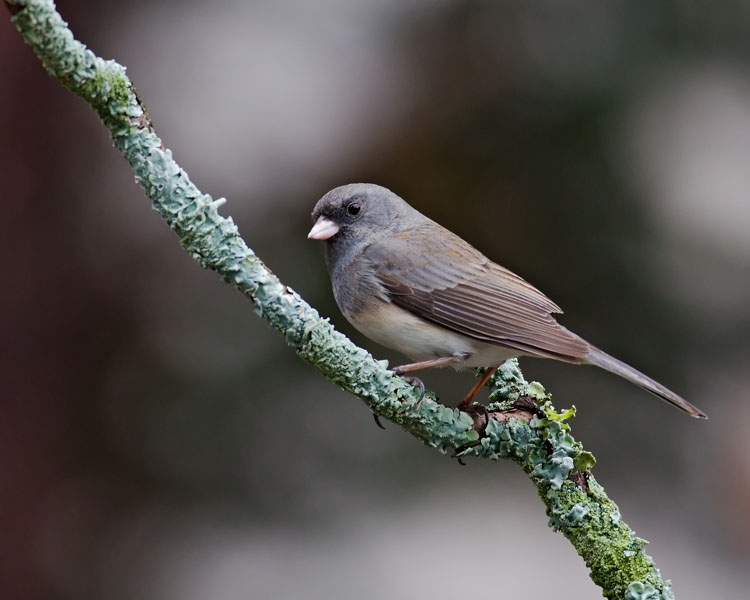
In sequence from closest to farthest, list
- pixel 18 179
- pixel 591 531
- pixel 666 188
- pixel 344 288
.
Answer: pixel 591 531 < pixel 344 288 < pixel 18 179 < pixel 666 188

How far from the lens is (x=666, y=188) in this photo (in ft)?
12.4

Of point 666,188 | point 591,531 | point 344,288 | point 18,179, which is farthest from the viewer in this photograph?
point 666,188

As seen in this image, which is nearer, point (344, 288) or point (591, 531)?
point (591, 531)

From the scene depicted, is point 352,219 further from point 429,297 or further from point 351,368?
point 351,368

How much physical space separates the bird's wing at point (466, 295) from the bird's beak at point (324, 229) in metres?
0.15

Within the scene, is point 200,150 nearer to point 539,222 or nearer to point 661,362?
point 539,222

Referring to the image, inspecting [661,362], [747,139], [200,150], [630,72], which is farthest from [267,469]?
[747,139]

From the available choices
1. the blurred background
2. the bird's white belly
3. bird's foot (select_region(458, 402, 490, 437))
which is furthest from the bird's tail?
the blurred background

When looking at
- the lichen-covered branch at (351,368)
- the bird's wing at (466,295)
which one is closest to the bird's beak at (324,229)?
the bird's wing at (466,295)

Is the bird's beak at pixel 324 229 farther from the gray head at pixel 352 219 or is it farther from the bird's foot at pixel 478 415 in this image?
the bird's foot at pixel 478 415

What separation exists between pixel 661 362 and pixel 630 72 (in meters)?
1.31

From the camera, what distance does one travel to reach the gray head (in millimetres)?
2594

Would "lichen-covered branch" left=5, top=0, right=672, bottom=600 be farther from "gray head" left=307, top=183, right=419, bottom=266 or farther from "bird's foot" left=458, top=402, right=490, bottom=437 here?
"gray head" left=307, top=183, right=419, bottom=266

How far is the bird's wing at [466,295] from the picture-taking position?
7.29 feet
